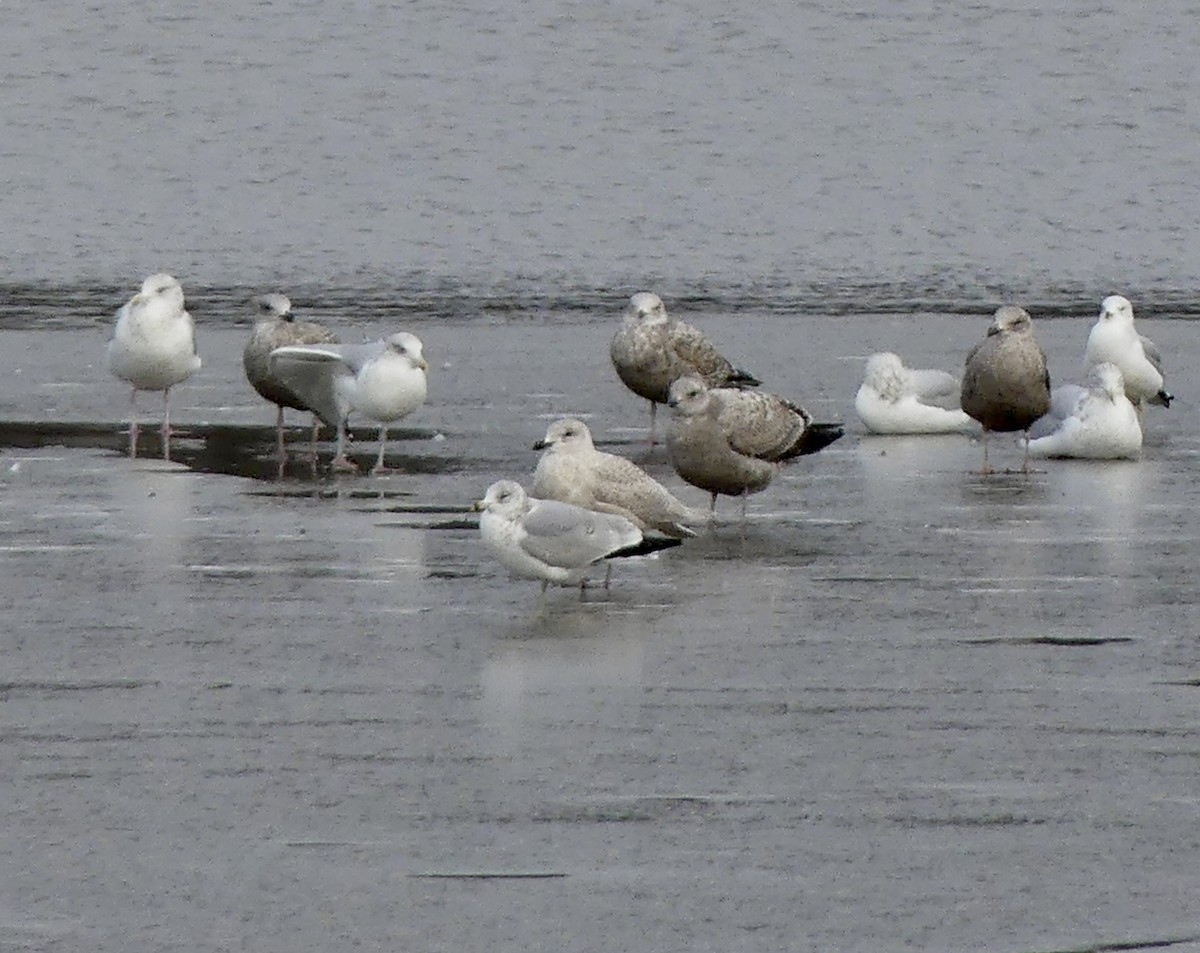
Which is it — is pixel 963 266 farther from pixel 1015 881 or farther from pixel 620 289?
pixel 1015 881

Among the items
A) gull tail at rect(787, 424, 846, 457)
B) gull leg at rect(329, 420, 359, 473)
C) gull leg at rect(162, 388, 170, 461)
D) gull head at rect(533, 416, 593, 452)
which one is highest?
gull head at rect(533, 416, 593, 452)

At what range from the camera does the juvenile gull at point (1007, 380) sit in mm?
16297

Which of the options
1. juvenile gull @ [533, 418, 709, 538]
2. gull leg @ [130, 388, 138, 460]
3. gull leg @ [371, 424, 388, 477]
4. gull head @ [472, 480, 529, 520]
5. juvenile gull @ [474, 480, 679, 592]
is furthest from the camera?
gull leg @ [130, 388, 138, 460]

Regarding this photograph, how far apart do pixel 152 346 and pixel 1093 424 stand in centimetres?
538

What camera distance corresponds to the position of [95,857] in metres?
8.10

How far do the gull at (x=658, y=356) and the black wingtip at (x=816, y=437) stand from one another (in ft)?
8.87

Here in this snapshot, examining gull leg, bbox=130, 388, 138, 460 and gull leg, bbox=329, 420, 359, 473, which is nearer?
gull leg, bbox=329, 420, 359, 473

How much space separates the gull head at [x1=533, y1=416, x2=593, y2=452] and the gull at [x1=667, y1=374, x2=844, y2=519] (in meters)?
1.10

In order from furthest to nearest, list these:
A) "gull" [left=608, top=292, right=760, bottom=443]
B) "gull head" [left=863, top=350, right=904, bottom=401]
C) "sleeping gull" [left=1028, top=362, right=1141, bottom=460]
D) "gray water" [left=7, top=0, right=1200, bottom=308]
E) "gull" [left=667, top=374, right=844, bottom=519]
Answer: "gray water" [left=7, top=0, right=1200, bottom=308] < "gull" [left=608, top=292, right=760, bottom=443] < "gull head" [left=863, top=350, right=904, bottom=401] < "sleeping gull" [left=1028, top=362, right=1141, bottom=460] < "gull" [left=667, top=374, right=844, bottom=519]

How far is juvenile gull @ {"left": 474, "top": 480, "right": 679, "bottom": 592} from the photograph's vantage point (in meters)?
11.6

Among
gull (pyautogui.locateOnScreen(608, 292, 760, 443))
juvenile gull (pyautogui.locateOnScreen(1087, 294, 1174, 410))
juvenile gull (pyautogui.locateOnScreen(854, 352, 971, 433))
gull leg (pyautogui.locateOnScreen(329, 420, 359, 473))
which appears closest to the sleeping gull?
juvenile gull (pyautogui.locateOnScreen(854, 352, 971, 433))

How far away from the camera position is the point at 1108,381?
16.4m

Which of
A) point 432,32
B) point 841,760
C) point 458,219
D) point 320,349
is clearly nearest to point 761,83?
point 432,32

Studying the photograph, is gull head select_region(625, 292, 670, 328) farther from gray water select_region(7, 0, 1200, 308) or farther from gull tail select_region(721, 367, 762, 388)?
gray water select_region(7, 0, 1200, 308)
